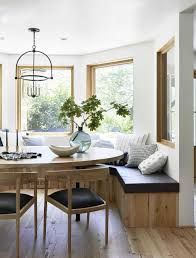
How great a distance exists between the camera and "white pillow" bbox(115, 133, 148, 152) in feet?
16.0

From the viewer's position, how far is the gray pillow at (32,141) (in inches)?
209

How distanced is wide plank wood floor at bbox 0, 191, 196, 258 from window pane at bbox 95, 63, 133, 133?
2.16 metres

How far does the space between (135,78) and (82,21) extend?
1591 millimetres

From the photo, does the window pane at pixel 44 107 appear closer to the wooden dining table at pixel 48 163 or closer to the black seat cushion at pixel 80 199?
the wooden dining table at pixel 48 163

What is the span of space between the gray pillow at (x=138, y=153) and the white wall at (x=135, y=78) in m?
0.39

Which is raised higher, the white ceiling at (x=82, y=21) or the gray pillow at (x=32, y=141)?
the white ceiling at (x=82, y=21)

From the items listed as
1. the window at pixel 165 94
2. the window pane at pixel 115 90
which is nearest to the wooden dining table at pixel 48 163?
the window at pixel 165 94

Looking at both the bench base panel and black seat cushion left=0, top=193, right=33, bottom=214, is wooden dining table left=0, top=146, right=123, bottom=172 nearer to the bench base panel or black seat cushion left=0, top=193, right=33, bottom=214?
black seat cushion left=0, top=193, right=33, bottom=214

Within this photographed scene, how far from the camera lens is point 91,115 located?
3598mm

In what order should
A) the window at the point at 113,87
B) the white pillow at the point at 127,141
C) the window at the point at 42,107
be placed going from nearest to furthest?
the white pillow at the point at 127,141, the window at the point at 113,87, the window at the point at 42,107

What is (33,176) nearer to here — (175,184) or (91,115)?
(91,115)

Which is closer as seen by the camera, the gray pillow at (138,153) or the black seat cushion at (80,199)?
the black seat cushion at (80,199)

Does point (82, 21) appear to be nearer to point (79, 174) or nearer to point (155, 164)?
point (155, 164)

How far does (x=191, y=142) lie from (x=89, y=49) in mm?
2758
